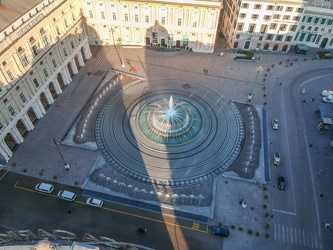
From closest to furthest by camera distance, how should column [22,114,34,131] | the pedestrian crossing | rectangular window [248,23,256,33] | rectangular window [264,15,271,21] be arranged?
the pedestrian crossing → column [22,114,34,131] → rectangular window [264,15,271,21] → rectangular window [248,23,256,33]

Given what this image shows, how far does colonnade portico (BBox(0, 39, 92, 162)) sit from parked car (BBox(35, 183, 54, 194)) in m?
11.8

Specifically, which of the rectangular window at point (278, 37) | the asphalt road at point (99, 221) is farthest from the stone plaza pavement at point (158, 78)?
the rectangular window at point (278, 37)

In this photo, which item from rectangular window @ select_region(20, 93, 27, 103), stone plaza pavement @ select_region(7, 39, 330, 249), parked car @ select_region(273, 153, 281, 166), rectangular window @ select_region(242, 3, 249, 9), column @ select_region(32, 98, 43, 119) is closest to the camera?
stone plaza pavement @ select_region(7, 39, 330, 249)

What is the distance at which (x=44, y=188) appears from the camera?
56062mm

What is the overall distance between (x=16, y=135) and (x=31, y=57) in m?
19.0

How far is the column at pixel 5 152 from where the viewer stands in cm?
5928

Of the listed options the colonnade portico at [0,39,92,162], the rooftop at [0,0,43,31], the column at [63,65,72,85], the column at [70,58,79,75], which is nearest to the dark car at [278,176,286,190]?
the colonnade portico at [0,39,92,162]

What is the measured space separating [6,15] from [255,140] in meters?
64.9

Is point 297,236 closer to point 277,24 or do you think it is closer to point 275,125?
point 275,125

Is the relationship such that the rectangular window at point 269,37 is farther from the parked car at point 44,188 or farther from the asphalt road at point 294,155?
the parked car at point 44,188

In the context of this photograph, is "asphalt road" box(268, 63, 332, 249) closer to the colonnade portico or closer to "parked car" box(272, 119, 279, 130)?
Result: "parked car" box(272, 119, 279, 130)

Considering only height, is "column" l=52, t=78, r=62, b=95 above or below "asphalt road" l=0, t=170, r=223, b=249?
above

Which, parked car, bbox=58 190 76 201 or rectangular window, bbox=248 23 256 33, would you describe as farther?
rectangular window, bbox=248 23 256 33

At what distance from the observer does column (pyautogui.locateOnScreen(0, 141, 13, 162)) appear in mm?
59281
